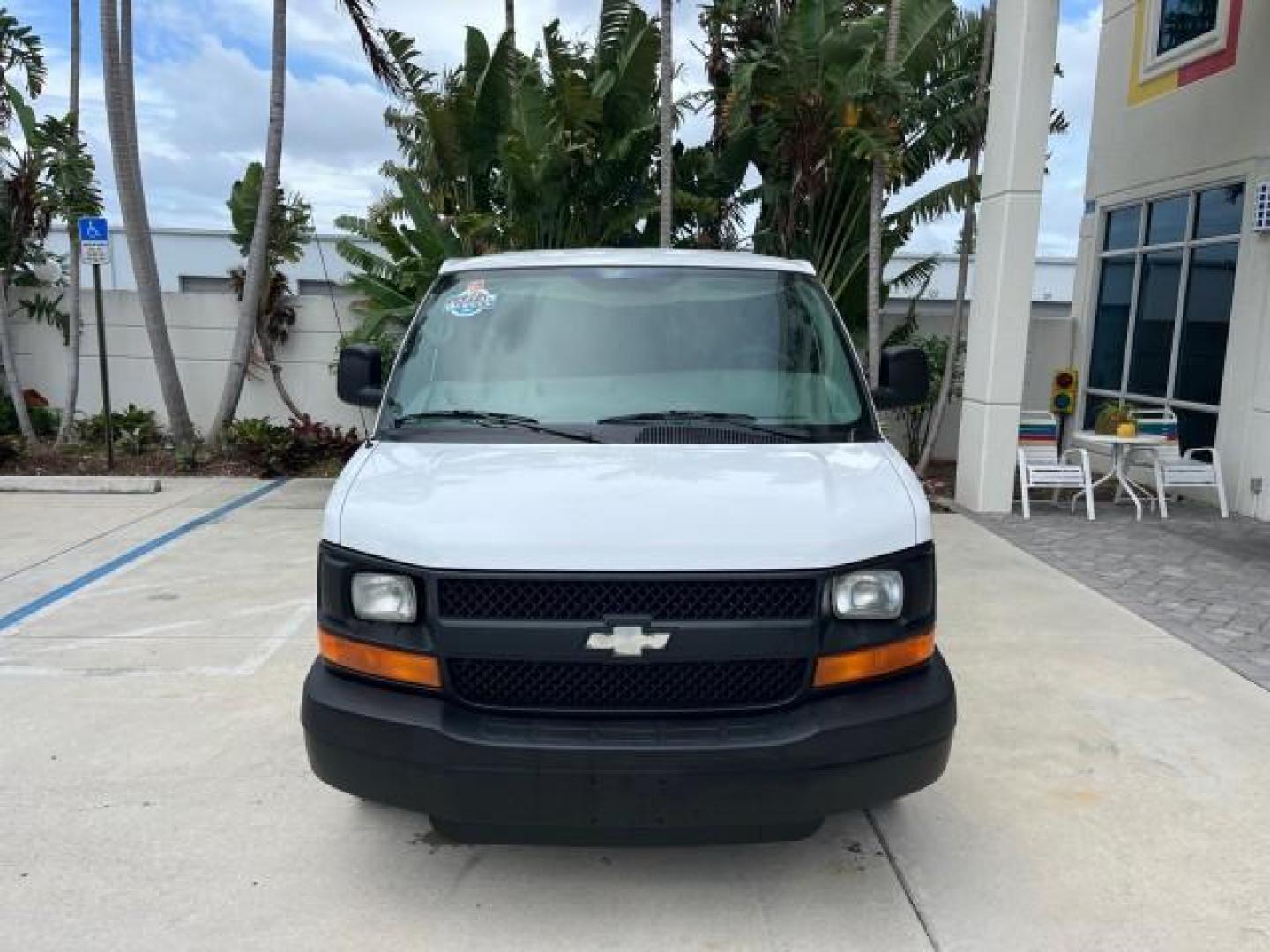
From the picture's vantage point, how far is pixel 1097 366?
1180 cm

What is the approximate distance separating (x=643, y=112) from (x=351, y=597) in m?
9.24

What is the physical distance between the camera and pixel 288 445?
10602 mm

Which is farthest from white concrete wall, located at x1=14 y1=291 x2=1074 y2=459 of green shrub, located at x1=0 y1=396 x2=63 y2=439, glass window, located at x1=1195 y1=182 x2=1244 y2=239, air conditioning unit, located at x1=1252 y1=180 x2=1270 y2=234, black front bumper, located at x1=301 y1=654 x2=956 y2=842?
black front bumper, located at x1=301 y1=654 x2=956 y2=842

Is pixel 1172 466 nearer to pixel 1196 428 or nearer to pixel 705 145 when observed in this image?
pixel 1196 428

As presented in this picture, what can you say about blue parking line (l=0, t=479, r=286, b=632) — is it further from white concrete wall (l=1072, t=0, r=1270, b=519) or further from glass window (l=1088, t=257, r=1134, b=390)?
glass window (l=1088, t=257, r=1134, b=390)

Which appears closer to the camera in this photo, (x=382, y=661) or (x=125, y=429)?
(x=382, y=661)

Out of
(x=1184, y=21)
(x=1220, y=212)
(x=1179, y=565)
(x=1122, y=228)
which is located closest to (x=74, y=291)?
(x=1179, y=565)

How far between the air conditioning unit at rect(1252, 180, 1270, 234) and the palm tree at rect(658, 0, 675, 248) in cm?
570

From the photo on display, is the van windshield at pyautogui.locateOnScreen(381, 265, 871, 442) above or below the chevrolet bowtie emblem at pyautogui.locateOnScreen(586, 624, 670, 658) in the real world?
above

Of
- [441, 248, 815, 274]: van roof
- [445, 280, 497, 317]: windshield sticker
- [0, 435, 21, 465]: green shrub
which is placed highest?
[441, 248, 815, 274]: van roof

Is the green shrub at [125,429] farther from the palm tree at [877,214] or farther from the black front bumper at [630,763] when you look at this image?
the black front bumper at [630,763]

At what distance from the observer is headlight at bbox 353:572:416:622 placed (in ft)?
8.68

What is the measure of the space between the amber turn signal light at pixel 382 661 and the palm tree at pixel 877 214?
716cm

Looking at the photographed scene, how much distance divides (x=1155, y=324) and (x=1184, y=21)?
11.0ft
